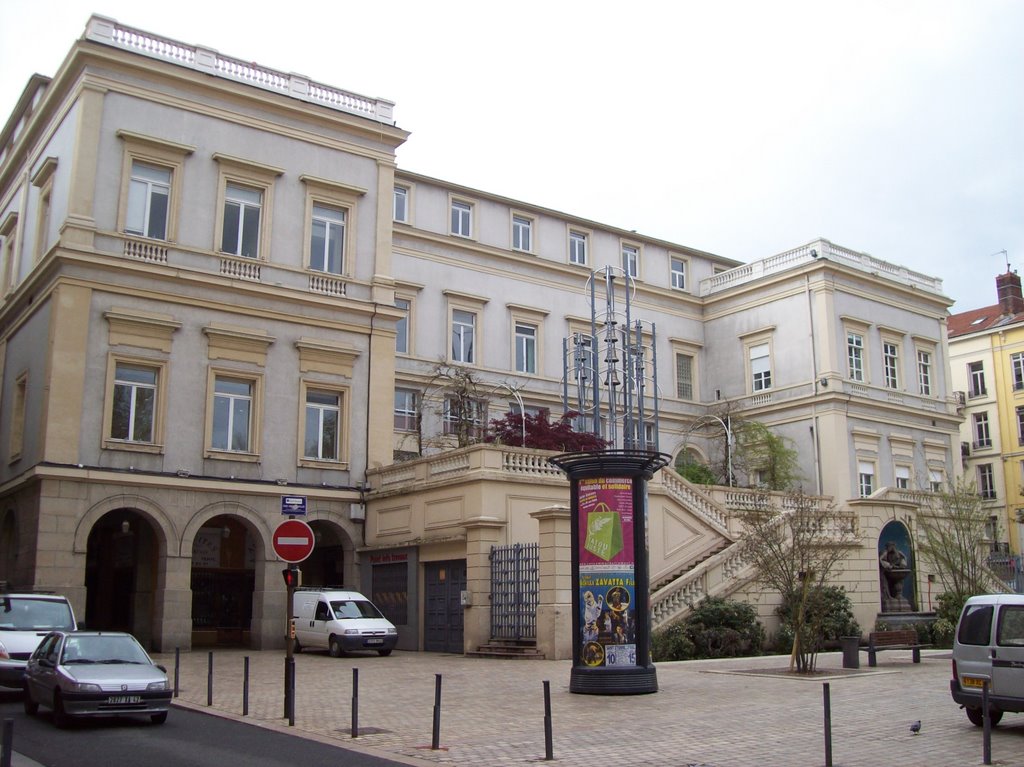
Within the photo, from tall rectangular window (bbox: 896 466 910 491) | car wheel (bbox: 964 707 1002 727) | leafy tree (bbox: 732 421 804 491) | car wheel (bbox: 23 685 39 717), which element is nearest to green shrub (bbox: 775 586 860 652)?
car wheel (bbox: 964 707 1002 727)

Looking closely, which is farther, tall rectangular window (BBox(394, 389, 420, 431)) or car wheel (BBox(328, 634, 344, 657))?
tall rectangular window (BBox(394, 389, 420, 431))

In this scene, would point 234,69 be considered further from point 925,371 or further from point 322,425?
point 925,371

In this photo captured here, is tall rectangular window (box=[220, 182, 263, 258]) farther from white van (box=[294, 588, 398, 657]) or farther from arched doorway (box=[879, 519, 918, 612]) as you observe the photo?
arched doorway (box=[879, 519, 918, 612])

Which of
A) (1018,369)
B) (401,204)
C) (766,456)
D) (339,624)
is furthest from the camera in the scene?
(1018,369)

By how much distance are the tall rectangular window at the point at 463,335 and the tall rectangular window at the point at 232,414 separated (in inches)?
478

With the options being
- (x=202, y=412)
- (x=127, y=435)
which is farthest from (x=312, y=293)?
(x=127, y=435)

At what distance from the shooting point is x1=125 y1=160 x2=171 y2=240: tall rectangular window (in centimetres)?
2997

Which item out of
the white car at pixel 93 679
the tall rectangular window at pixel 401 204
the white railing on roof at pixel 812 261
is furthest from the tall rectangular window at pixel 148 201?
the white railing on roof at pixel 812 261

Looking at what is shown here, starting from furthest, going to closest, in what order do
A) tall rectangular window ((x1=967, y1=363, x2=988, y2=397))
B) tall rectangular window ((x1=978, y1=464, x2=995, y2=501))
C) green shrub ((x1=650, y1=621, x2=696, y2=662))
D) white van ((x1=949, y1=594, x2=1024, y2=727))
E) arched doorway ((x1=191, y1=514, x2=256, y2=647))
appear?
tall rectangular window ((x1=967, y1=363, x2=988, y2=397)) → tall rectangular window ((x1=978, y1=464, x2=995, y2=501)) → arched doorway ((x1=191, y1=514, x2=256, y2=647)) → green shrub ((x1=650, y1=621, x2=696, y2=662)) → white van ((x1=949, y1=594, x2=1024, y2=727))

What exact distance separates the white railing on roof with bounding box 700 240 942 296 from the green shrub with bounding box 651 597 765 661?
75.4 ft

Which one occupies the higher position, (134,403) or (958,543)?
(134,403)

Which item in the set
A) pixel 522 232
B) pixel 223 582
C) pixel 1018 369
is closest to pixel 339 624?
pixel 223 582

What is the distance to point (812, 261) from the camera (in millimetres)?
45406

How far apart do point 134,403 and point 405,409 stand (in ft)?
40.6
